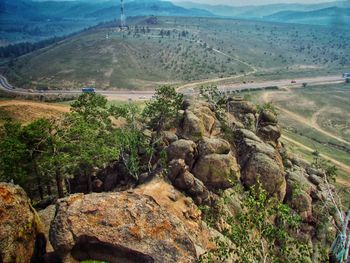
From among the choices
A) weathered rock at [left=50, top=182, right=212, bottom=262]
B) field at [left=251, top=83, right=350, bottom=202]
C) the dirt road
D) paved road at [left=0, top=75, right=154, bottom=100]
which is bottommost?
field at [left=251, top=83, right=350, bottom=202]

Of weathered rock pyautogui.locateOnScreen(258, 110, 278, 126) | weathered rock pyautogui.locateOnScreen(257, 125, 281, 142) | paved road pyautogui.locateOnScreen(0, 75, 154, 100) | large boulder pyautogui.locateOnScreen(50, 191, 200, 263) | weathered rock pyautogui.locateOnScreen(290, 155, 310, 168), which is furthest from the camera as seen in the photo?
paved road pyautogui.locateOnScreen(0, 75, 154, 100)

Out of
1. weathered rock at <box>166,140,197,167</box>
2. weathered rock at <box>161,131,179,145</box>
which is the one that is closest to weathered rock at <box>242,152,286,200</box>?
weathered rock at <box>166,140,197,167</box>

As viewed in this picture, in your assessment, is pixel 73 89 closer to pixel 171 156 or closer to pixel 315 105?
pixel 315 105

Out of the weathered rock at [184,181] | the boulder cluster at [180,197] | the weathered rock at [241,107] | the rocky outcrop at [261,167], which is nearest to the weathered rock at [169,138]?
the boulder cluster at [180,197]

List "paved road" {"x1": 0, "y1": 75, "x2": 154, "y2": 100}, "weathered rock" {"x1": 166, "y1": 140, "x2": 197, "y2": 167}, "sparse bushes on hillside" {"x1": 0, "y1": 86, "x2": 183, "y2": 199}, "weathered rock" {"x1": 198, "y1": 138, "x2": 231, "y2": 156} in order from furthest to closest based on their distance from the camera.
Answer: "paved road" {"x1": 0, "y1": 75, "x2": 154, "y2": 100} < "weathered rock" {"x1": 198, "y1": 138, "x2": 231, "y2": 156} < "weathered rock" {"x1": 166, "y1": 140, "x2": 197, "y2": 167} < "sparse bushes on hillside" {"x1": 0, "y1": 86, "x2": 183, "y2": 199}

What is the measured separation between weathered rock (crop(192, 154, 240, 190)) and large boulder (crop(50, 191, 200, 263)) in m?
17.5

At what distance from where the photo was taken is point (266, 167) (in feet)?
148

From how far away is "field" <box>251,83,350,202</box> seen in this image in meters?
113

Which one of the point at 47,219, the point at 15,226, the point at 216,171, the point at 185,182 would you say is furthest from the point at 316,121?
the point at 15,226

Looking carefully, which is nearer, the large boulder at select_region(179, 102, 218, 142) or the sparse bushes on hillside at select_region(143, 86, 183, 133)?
the large boulder at select_region(179, 102, 218, 142)

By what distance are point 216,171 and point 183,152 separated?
4795 mm

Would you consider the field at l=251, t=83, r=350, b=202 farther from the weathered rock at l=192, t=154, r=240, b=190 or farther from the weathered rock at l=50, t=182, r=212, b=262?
the weathered rock at l=50, t=182, r=212, b=262

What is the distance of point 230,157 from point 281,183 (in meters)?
8.27

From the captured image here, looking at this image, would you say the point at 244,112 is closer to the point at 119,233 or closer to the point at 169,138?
the point at 169,138
